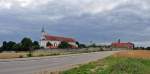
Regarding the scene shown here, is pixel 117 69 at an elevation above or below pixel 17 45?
below

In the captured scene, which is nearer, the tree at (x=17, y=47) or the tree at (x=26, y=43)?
the tree at (x=17, y=47)

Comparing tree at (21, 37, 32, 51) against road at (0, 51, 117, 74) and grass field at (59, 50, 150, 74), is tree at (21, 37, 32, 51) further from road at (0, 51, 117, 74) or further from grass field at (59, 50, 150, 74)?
grass field at (59, 50, 150, 74)

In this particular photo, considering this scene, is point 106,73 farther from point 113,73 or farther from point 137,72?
point 137,72

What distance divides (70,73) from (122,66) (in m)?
3.88

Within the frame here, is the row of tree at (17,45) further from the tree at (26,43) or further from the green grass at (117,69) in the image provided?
the green grass at (117,69)

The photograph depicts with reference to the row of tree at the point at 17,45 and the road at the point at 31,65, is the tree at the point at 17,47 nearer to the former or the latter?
the row of tree at the point at 17,45

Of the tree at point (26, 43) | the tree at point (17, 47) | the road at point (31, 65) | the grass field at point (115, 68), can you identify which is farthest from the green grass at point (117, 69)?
the tree at point (17, 47)

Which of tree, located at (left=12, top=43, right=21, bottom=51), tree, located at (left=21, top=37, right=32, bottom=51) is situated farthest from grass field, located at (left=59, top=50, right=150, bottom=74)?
tree, located at (left=12, top=43, right=21, bottom=51)

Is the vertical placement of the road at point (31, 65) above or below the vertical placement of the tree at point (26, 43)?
below

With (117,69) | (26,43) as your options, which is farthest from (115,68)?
(26,43)

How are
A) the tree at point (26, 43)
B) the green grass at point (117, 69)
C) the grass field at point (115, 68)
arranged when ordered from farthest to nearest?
1. the tree at point (26, 43)
2. the grass field at point (115, 68)
3. the green grass at point (117, 69)

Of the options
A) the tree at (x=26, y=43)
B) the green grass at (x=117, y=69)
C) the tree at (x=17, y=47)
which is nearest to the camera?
the green grass at (x=117, y=69)

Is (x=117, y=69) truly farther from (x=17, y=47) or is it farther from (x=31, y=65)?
(x=17, y=47)

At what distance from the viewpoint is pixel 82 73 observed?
20516 mm
